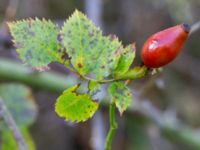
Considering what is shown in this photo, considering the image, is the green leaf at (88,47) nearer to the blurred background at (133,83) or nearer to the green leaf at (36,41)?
the green leaf at (36,41)

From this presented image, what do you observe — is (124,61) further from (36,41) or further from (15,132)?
(15,132)

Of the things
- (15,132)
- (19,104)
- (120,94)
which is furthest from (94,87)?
(19,104)

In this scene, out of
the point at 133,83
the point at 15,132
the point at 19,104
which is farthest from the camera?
the point at 133,83

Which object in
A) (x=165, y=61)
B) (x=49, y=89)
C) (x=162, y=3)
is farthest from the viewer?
(x=162, y=3)

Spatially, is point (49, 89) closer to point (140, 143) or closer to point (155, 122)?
point (155, 122)

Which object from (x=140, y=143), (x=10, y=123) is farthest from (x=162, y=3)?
(x=10, y=123)

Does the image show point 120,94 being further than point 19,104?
No
